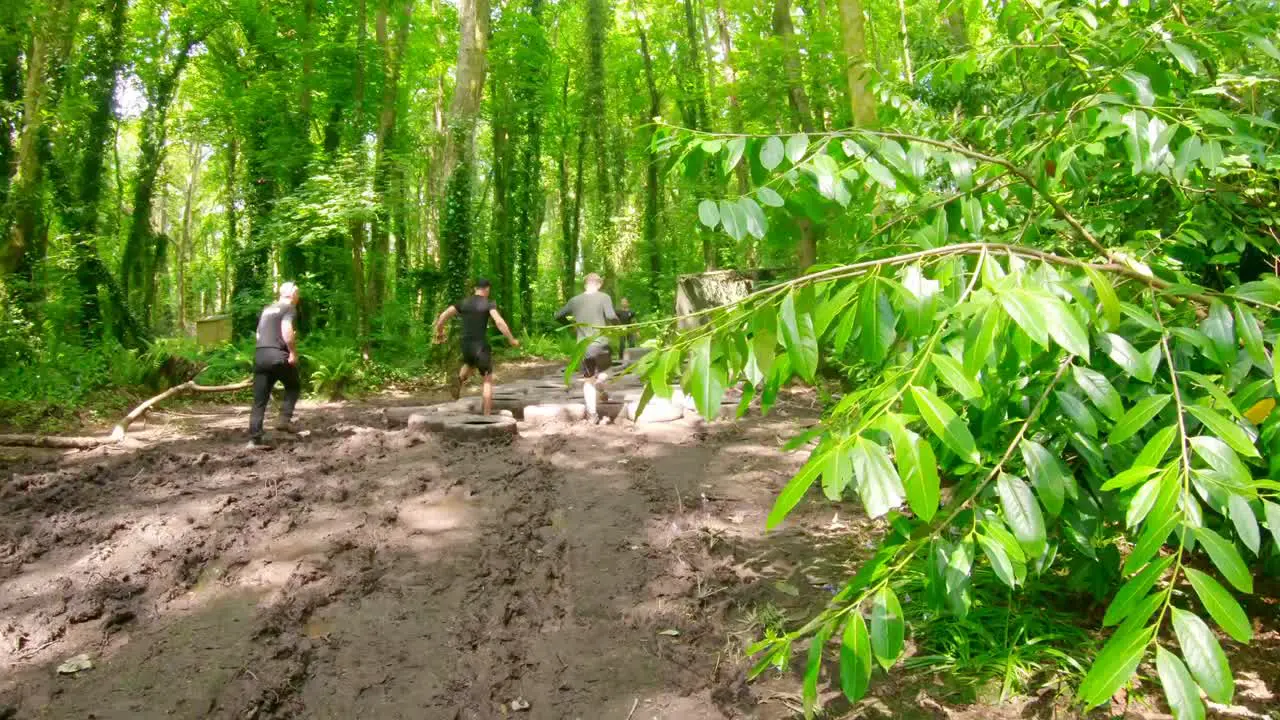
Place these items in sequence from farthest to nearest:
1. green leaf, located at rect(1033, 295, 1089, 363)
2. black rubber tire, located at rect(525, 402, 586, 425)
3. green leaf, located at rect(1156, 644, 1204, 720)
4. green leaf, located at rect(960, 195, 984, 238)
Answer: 1. black rubber tire, located at rect(525, 402, 586, 425)
2. green leaf, located at rect(960, 195, 984, 238)
3. green leaf, located at rect(1033, 295, 1089, 363)
4. green leaf, located at rect(1156, 644, 1204, 720)

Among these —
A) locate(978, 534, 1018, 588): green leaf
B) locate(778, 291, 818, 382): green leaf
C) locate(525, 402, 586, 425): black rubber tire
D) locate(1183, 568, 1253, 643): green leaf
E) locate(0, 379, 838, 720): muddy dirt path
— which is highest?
locate(778, 291, 818, 382): green leaf

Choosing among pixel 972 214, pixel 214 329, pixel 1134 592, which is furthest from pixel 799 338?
pixel 214 329

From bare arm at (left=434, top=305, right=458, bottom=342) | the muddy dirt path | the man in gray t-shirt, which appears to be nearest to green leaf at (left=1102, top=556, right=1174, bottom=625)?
the muddy dirt path

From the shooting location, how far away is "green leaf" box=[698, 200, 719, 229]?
5.63 ft

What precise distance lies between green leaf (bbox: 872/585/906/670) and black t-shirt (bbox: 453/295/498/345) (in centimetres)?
882

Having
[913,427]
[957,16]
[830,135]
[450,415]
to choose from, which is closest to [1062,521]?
[913,427]

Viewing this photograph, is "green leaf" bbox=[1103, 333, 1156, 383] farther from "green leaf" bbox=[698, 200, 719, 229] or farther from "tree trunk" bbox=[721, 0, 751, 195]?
"tree trunk" bbox=[721, 0, 751, 195]

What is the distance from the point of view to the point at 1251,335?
163 cm

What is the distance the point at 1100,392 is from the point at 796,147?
0.92 m

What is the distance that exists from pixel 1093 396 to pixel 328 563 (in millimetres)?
5118

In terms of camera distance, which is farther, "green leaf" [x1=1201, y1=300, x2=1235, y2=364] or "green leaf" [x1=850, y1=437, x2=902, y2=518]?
"green leaf" [x1=1201, y1=300, x2=1235, y2=364]

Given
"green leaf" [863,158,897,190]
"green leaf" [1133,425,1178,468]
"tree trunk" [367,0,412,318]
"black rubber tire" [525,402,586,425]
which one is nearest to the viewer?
"green leaf" [1133,425,1178,468]

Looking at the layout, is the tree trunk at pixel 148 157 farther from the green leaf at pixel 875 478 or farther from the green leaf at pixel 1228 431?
the green leaf at pixel 1228 431

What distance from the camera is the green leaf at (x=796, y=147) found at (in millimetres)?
1818
